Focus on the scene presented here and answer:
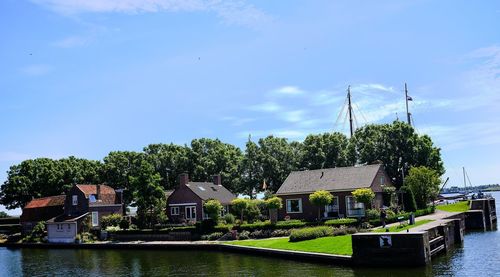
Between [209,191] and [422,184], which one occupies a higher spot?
[209,191]

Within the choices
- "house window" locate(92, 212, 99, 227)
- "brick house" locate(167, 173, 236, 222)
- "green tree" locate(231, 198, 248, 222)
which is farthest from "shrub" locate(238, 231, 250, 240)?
"house window" locate(92, 212, 99, 227)

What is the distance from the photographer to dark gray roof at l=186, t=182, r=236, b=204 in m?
63.4

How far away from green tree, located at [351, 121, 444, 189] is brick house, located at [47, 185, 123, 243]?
118ft

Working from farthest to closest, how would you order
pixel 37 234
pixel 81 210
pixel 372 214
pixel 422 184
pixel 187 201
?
pixel 37 234 < pixel 81 210 < pixel 187 201 < pixel 422 184 < pixel 372 214

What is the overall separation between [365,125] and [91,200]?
4021 centimetres

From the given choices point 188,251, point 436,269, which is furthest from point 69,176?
point 436,269

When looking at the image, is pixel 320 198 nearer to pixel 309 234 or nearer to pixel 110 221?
pixel 309 234

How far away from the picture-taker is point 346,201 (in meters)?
52.0

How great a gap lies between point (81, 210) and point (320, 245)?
40.1 metres

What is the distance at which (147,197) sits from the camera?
58.1 m

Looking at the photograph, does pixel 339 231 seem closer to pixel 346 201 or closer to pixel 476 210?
pixel 346 201

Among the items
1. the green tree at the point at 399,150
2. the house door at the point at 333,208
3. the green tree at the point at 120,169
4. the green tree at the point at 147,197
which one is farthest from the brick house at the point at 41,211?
the green tree at the point at 399,150

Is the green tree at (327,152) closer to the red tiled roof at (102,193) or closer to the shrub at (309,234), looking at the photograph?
the red tiled roof at (102,193)

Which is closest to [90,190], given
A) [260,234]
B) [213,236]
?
[213,236]
